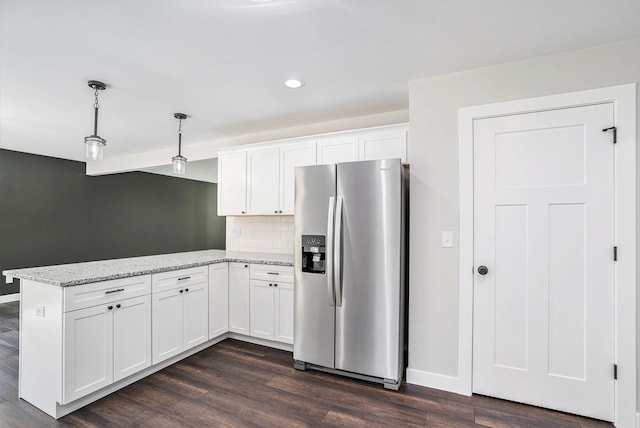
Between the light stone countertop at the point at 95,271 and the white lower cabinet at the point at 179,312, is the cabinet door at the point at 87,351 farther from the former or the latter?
the white lower cabinet at the point at 179,312

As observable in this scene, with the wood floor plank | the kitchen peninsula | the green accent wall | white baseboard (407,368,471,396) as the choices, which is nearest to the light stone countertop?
the kitchen peninsula

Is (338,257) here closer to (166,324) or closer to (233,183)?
(166,324)

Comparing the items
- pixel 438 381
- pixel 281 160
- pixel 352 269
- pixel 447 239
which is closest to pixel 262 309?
pixel 352 269

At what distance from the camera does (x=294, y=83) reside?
259 cm

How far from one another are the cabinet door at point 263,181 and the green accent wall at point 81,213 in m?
4.08

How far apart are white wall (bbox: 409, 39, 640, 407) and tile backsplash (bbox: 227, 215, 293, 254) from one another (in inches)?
72.8

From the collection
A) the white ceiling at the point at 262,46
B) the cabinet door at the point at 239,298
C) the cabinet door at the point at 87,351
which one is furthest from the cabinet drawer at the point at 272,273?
the white ceiling at the point at 262,46

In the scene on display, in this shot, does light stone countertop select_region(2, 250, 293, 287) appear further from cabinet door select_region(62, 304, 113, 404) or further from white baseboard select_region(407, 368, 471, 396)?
white baseboard select_region(407, 368, 471, 396)

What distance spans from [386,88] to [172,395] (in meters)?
2.97

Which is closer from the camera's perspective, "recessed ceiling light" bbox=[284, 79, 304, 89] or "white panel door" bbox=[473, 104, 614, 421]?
"white panel door" bbox=[473, 104, 614, 421]

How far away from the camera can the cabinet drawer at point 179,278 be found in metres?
2.69

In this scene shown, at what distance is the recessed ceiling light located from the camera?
2.55 metres

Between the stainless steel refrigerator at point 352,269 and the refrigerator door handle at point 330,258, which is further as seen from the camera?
the refrigerator door handle at point 330,258

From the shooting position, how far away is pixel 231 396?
2359 millimetres
